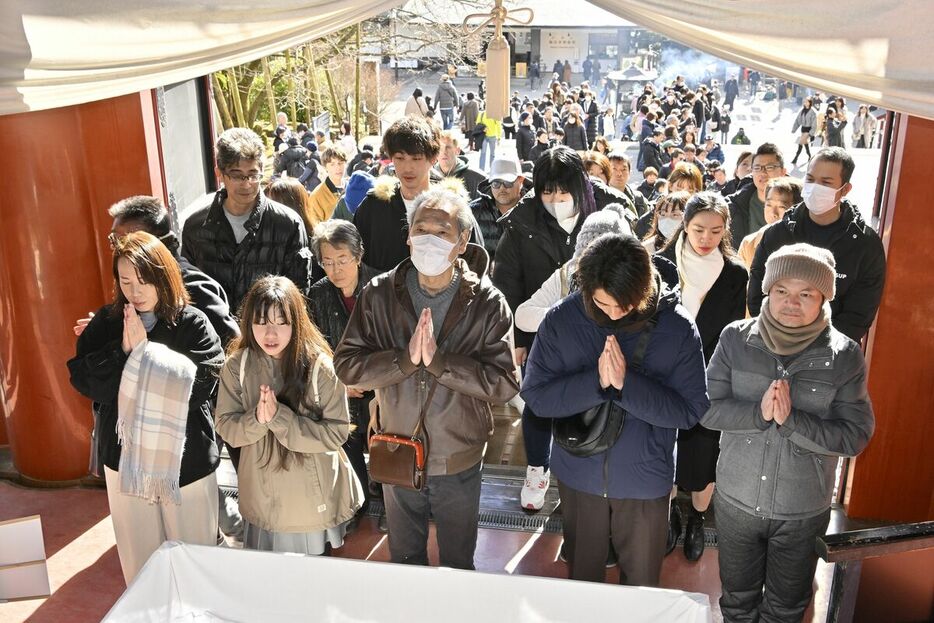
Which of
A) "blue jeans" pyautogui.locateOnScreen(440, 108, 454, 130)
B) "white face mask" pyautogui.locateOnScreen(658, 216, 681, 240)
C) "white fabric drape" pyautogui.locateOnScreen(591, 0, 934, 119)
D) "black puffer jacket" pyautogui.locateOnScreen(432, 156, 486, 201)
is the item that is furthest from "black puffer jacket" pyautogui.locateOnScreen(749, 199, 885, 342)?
"blue jeans" pyautogui.locateOnScreen(440, 108, 454, 130)

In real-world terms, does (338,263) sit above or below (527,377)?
above

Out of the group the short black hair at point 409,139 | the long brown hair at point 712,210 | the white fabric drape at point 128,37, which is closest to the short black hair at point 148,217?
the white fabric drape at point 128,37

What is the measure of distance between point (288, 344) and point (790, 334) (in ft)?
5.66

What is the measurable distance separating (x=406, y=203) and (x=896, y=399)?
2401 mm

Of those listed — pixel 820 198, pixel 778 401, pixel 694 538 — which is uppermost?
pixel 820 198

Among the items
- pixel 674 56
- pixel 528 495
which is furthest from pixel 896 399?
pixel 674 56

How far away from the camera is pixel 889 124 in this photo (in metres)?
4.09

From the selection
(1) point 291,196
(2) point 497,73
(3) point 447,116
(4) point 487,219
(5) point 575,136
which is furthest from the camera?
(3) point 447,116

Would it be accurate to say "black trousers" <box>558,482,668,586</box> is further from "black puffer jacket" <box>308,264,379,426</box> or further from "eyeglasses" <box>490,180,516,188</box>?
"eyeglasses" <box>490,180,516,188</box>

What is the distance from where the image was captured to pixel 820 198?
3.72 metres

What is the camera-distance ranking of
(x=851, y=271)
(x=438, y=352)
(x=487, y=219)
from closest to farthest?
(x=438, y=352) < (x=851, y=271) < (x=487, y=219)

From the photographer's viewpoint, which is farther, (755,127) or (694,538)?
(755,127)

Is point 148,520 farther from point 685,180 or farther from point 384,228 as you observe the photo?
point 685,180

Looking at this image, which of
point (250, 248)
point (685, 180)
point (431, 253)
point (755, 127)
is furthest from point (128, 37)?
point (755, 127)
